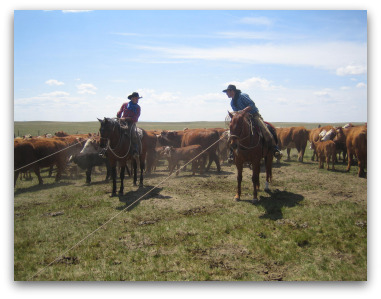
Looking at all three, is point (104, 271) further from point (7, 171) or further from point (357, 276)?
point (357, 276)

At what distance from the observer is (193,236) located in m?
5.20

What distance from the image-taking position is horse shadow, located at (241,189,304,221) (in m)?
6.13

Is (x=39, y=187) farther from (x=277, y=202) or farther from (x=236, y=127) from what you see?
(x=277, y=202)

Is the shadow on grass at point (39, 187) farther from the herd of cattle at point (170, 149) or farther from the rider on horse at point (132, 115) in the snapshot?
the rider on horse at point (132, 115)

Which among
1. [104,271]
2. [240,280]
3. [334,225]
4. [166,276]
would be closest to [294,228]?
[334,225]

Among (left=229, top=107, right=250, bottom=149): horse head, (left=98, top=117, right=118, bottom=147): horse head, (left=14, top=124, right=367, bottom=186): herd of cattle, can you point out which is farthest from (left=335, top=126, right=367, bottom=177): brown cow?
(left=98, top=117, right=118, bottom=147): horse head

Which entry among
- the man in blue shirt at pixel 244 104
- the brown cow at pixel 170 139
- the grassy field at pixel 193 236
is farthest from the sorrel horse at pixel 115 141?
the brown cow at pixel 170 139

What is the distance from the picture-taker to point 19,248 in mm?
4840

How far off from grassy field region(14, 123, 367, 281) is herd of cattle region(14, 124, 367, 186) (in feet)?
3.83

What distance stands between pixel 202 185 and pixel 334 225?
14.7ft

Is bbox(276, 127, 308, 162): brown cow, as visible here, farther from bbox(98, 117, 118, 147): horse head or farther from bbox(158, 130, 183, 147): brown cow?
bbox(98, 117, 118, 147): horse head

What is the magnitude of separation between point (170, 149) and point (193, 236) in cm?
726

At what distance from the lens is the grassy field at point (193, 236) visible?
13.9ft

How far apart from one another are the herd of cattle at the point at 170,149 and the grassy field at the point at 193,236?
3.83ft
